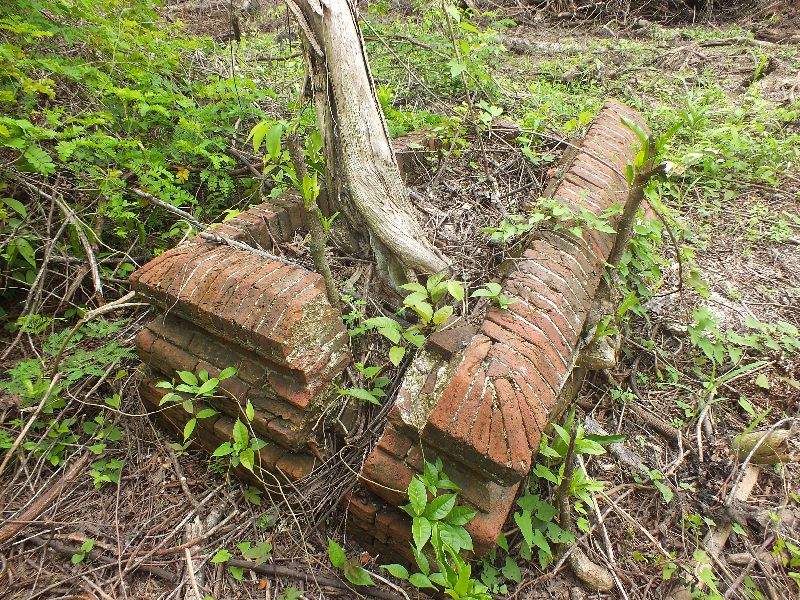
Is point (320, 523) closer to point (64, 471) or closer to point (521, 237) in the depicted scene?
point (64, 471)

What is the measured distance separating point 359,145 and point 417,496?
181 centimetres

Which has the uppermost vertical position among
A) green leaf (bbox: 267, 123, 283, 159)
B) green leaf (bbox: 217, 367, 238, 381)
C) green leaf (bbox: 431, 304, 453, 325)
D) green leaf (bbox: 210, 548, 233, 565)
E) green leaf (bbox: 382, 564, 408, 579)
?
green leaf (bbox: 267, 123, 283, 159)

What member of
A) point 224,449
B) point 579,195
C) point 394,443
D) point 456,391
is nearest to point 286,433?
point 224,449

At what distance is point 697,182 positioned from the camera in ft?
12.5

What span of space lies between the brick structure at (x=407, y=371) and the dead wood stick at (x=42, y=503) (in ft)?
1.53

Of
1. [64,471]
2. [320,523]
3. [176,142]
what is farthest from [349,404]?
[176,142]

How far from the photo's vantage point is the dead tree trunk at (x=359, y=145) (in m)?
2.31

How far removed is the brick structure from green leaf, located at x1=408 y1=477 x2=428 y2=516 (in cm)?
14

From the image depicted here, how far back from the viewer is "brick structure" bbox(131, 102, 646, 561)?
5.40 feet

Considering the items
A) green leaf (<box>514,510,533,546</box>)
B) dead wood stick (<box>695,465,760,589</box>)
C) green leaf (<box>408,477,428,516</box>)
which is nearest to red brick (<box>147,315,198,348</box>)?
green leaf (<box>408,477,428,516</box>)

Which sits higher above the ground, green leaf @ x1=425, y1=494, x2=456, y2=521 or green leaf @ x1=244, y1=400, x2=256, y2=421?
green leaf @ x1=425, y1=494, x2=456, y2=521

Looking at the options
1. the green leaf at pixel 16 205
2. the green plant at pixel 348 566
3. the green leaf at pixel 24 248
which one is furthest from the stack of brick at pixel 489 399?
the green leaf at pixel 16 205

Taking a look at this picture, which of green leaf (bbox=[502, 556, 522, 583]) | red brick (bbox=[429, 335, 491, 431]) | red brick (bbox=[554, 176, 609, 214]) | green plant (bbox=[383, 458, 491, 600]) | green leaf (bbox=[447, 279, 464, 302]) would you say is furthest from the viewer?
red brick (bbox=[554, 176, 609, 214])

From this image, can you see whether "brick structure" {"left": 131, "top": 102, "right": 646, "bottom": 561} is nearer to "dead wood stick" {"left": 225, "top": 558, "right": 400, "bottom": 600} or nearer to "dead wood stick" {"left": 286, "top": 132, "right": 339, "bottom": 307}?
"dead wood stick" {"left": 286, "top": 132, "right": 339, "bottom": 307}
